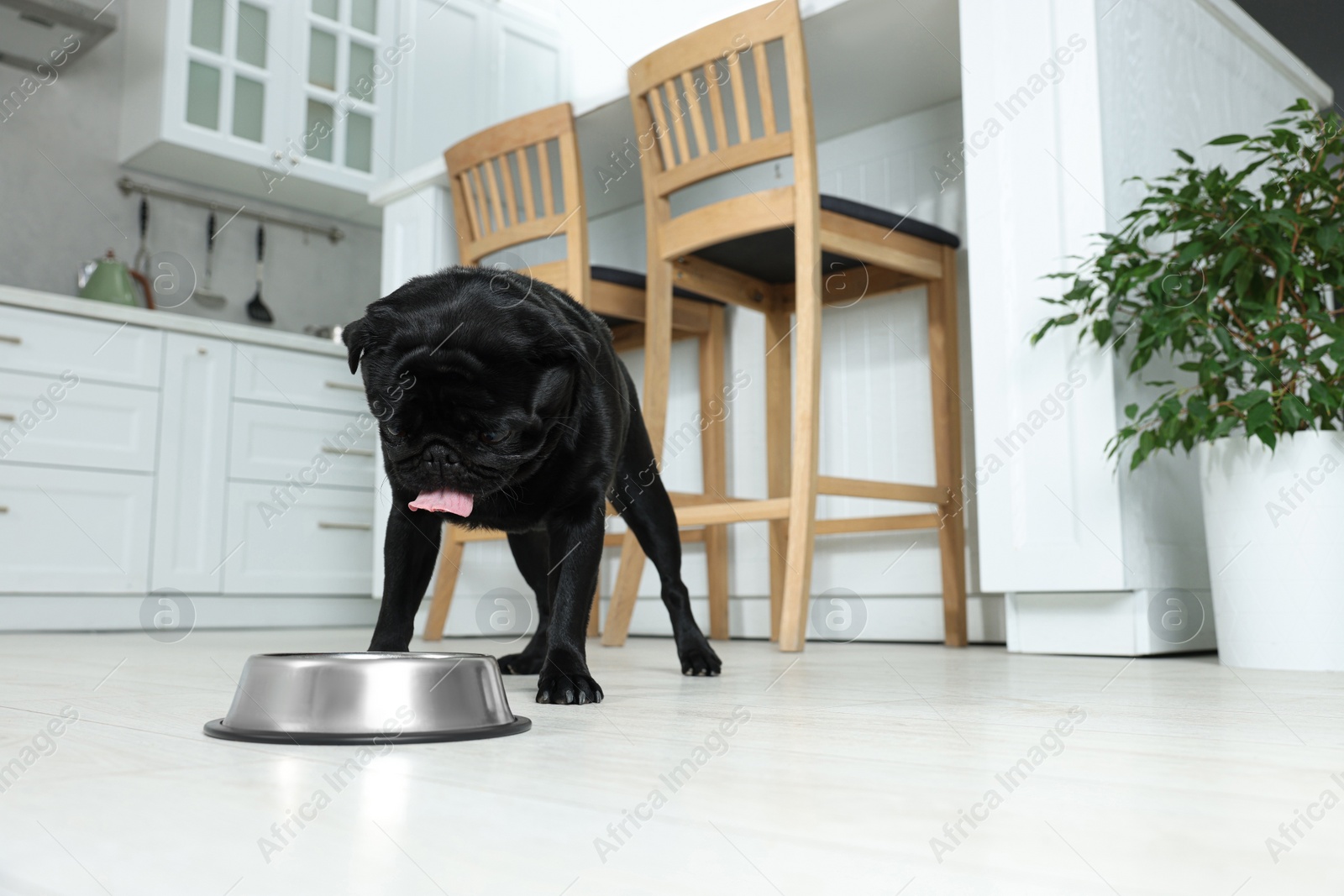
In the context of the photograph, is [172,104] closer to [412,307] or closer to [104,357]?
[104,357]

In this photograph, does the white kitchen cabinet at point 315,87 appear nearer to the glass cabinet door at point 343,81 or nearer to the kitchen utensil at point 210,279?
the glass cabinet door at point 343,81

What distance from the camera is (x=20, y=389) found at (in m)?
2.67

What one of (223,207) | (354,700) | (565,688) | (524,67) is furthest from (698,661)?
(524,67)

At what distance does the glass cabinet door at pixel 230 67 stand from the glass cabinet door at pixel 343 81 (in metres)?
0.15

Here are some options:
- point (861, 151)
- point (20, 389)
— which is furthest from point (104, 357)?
point (861, 151)

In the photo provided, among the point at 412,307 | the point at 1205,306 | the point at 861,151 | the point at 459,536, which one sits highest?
the point at 861,151

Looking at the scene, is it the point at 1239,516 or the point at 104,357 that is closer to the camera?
the point at 1239,516

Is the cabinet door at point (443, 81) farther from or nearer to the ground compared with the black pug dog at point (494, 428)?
farther from the ground

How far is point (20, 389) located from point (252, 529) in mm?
685

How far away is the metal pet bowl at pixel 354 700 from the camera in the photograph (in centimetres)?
69

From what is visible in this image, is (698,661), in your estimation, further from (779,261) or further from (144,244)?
(144,244)

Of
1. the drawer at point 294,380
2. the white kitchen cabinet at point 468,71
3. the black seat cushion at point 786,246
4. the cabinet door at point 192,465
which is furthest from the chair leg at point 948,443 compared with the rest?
the white kitchen cabinet at point 468,71

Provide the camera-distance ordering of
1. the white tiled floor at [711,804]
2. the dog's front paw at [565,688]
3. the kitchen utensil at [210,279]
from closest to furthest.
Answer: the white tiled floor at [711,804] < the dog's front paw at [565,688] < the kitchen utensil at [210,279]

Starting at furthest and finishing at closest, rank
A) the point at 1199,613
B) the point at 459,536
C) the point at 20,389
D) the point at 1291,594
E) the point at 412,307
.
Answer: the point at 20,389 → the point at 459,536 → the point at 1199,613 → the point at 1291,594 → the point at 412,307
